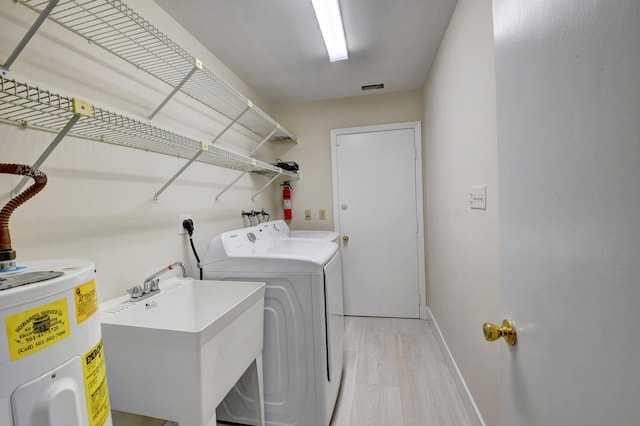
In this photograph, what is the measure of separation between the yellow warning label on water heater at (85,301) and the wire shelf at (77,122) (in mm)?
477

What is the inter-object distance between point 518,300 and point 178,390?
1.08m

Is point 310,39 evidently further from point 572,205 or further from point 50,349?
→ point 50,349

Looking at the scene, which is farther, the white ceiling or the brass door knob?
the white ceiling

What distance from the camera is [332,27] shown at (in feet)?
5.65

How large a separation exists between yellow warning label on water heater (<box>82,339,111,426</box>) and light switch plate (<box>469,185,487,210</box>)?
5.08ft

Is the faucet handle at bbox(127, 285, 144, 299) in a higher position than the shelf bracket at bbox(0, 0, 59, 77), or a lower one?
lower

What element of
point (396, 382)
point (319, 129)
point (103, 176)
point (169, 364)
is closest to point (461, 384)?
point (396, 382)

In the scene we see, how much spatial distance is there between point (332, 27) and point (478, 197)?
4.59ft

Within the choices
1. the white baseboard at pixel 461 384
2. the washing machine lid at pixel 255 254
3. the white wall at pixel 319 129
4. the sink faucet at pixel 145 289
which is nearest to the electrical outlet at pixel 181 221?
the washing machine lid at pixel 255 254

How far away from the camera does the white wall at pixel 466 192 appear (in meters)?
1.23

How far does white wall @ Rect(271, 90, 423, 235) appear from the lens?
290 centimetres

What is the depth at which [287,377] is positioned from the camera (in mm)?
1495

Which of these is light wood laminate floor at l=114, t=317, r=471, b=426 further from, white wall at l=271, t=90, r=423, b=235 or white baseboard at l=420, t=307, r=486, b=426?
white wall at l=271, t=90, r=423, b=235

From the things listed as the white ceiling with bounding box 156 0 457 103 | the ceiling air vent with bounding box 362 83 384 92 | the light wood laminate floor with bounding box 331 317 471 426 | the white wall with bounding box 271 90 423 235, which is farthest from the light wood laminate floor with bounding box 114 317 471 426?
the ceiling air vent with bounding box 362 83 384 92
